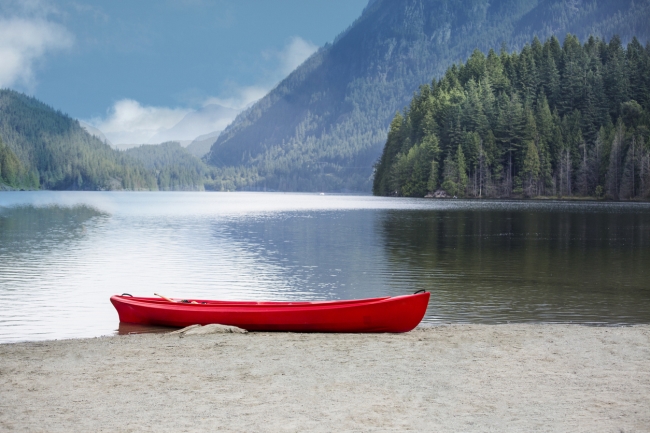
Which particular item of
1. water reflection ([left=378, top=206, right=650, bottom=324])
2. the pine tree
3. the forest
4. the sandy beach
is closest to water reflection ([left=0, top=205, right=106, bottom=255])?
water reflection ([left=378, top=206, right=650, bottom=324])

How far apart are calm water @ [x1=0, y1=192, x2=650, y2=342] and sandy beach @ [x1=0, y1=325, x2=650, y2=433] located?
5.65 m

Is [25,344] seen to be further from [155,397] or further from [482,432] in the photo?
[482,432]

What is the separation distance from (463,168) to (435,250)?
13339 cm

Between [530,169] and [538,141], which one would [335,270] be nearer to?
[530,169]

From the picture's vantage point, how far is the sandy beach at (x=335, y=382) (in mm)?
10758

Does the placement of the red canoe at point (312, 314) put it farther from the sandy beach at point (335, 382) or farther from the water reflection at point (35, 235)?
the water reflection at point (35, 235)

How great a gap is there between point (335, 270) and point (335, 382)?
2394 cm

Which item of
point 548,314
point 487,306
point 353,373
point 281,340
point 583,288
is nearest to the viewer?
point 353,373

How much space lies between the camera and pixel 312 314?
763 inches

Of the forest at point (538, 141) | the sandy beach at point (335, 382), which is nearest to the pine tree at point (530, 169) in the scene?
the forest at point (538, 141)

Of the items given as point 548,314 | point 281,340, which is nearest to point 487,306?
point 548,314

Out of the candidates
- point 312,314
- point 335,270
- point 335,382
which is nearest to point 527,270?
point 335,270

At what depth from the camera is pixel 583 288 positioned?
100ft

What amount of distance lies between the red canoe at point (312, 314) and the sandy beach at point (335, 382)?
2.06 ft
